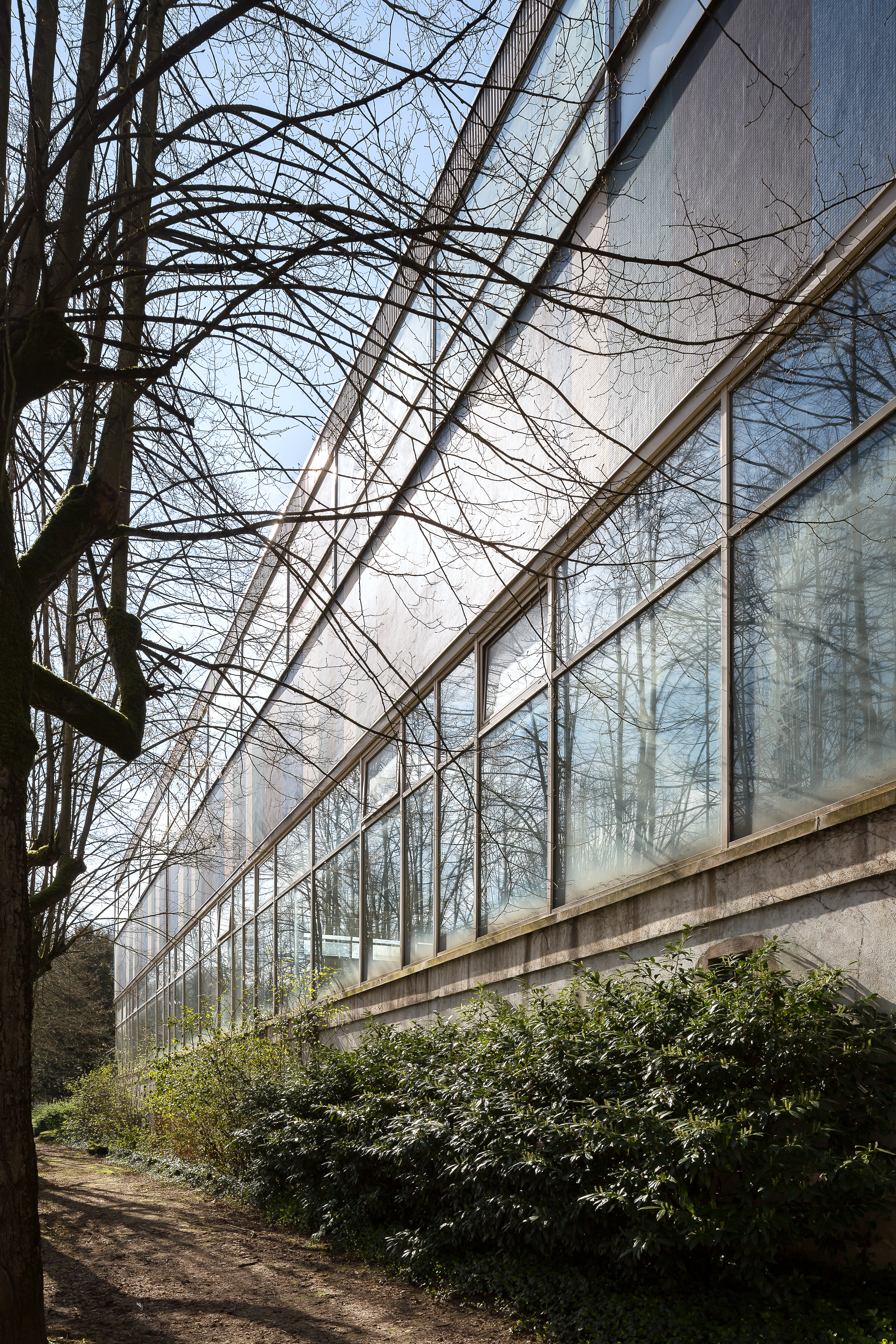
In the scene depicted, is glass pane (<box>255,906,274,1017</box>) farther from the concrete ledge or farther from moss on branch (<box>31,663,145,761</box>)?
moss on branch (<box>31,663,145,761</box>)

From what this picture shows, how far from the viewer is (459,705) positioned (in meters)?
12.5

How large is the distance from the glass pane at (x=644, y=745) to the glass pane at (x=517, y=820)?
33cm

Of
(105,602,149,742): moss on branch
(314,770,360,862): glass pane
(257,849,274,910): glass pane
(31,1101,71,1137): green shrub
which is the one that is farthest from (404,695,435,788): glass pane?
(31,1101,71,1137): green shrub

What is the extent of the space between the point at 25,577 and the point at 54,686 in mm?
635

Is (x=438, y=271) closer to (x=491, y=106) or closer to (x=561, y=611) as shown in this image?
(x=561, y=611)

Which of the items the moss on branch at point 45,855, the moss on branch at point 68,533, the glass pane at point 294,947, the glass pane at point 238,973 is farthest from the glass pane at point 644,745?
the glass pane at point 238,973

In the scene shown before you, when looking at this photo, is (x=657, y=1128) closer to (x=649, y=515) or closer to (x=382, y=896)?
(x=649, y=515)

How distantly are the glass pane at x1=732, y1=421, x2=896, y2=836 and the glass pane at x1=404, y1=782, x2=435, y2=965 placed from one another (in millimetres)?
6484

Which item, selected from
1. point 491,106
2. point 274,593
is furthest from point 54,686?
point 274,593

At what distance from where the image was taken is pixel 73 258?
571cm

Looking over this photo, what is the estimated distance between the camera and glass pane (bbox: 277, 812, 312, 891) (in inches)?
781

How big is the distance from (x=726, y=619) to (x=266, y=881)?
57.3 feet

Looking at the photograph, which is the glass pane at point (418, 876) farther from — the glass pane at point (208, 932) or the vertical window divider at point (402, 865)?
the glass pane at point (208, 932)

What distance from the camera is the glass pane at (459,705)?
39.8ft
